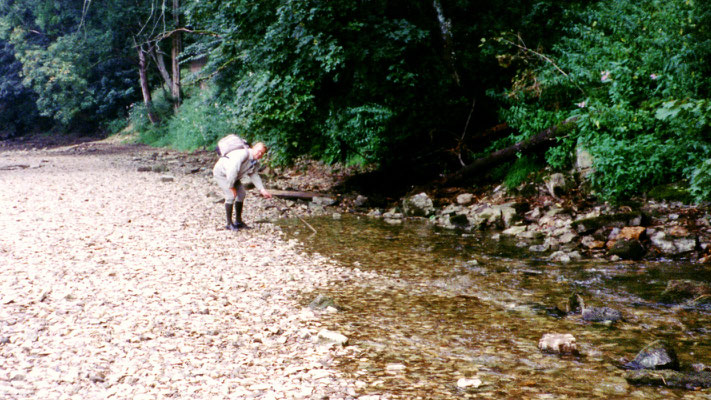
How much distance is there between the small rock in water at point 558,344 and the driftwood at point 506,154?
635 cm

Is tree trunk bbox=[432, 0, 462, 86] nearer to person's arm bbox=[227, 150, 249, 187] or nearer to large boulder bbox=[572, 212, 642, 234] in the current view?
large boulder bbox=[572, 212, 642, 234]

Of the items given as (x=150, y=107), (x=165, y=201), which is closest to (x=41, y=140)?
(x=150, y=107)

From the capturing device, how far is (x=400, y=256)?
8.07 metres

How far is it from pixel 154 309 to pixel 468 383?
3.23 metres

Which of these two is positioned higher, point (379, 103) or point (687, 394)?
point (379, 103)

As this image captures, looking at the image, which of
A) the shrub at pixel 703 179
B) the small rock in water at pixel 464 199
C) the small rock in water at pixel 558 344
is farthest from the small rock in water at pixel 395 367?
the small rock in water at pixel 464 199

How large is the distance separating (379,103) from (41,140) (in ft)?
115

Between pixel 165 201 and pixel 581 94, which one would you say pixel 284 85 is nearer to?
pixel 165 201

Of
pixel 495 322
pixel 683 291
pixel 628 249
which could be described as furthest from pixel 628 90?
pixel 495 322

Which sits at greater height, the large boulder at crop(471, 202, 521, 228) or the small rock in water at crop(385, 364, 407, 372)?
the large boulder at crop(471, 202, 521, 228)

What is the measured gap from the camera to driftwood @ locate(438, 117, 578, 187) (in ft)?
33.7

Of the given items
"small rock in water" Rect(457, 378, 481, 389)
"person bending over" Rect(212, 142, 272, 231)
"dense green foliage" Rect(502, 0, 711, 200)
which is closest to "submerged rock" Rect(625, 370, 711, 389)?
"small rock in water" Rect(457, 378, 481, 389)

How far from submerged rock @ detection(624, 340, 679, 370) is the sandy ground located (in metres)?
2.38

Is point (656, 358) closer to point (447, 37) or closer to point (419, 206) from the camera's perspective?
point (419, 206)
